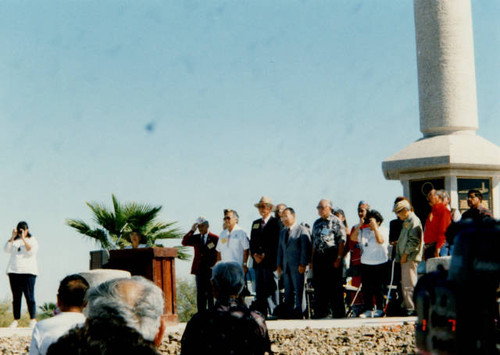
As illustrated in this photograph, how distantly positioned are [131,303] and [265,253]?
8.41 m

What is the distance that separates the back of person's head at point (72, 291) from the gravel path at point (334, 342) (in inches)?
143

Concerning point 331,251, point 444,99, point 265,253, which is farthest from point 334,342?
point 444,99

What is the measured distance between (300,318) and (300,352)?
3.11 m

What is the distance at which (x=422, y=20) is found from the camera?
15320 millimetres

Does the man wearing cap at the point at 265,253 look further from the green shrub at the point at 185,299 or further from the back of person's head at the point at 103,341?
the green shrub at the point at 185,299

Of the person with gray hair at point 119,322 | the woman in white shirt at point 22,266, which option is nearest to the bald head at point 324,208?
the woman in white shirt at point 22,266

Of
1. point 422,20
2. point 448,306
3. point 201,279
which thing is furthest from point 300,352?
point 422,20

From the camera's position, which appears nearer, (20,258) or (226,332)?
(226,332)

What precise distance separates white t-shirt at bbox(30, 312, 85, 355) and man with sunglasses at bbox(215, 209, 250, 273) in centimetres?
727

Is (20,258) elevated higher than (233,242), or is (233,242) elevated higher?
(233,242)

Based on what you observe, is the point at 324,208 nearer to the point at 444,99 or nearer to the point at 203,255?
the point at 203,255

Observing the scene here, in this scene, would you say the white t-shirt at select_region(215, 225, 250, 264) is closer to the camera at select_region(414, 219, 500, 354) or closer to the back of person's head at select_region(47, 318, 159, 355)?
the back of person's head at select_region(47, 318, 159, 355)

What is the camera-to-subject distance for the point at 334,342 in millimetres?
8094

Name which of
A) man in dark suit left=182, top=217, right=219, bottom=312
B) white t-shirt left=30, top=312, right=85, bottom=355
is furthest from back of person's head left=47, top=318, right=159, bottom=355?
man in dark suit left=182, top=217, right=219, bottom=312
